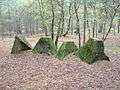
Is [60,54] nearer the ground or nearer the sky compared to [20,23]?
nearer the sky

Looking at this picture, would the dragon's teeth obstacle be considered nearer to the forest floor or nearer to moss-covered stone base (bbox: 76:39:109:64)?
the forest floor

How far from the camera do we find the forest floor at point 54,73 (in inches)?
460

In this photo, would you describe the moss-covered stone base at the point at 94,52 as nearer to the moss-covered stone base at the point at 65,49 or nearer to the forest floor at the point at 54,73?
the forest floor at the point at 54,73

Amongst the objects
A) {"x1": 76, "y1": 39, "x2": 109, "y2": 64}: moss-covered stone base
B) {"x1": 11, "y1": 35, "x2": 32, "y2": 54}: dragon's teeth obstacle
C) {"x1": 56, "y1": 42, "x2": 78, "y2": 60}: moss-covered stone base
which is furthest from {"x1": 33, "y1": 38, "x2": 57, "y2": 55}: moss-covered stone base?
{"x1": 76, "y1": 39, "x2": 109, "y2": 64}: moss-covered stone base

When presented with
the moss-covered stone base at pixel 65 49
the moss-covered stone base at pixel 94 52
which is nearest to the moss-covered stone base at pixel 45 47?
the moss-covered stone base at pixel 65 49

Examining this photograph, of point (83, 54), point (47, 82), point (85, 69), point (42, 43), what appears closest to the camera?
point (47, 82)

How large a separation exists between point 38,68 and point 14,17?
39.2 meters

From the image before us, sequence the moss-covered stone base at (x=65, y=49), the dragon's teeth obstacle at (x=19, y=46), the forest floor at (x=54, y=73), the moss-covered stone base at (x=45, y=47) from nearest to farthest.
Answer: the forest floor at (x=54, y=73) < the moss-covered stone base at (x=65, y=49) < the moss-covered stone base at (x=45, y=47) < the dragon's teeth obstacle at (x=19, y=46)

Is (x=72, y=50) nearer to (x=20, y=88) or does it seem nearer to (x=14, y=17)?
(x=20, y=88)

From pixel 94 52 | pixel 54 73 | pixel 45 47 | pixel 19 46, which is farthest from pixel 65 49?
pixel 54 73

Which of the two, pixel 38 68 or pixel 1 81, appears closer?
pixel 1 81

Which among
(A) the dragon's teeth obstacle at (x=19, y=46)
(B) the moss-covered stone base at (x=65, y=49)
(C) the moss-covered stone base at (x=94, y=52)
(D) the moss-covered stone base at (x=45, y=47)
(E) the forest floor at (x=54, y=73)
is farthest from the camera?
(A) the dragon's teeth obstacle at (x=19, y=46)

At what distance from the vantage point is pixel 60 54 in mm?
17672

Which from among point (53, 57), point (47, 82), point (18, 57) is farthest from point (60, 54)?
point (47, 82)
